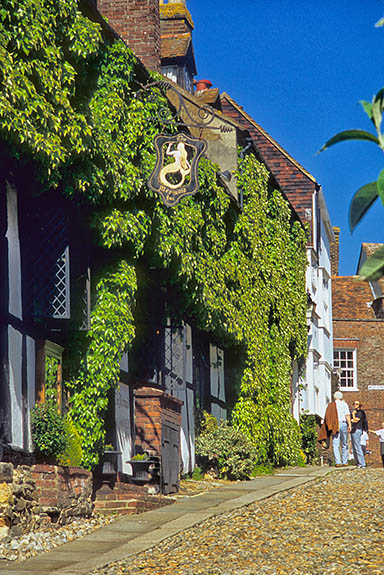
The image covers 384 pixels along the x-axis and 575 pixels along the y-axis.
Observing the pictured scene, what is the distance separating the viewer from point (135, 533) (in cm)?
1057

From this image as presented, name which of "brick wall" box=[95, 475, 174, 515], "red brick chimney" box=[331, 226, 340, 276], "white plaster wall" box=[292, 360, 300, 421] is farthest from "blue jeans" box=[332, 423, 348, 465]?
"red brick chimney" box=[331, 226, 340, 276]

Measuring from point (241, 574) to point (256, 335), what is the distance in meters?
13.6

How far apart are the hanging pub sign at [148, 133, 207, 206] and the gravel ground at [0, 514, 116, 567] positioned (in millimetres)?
4267

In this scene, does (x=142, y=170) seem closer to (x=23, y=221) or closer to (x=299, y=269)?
(x=23, y=221)

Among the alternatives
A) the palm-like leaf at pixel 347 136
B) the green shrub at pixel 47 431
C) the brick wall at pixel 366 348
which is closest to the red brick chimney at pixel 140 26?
the green shrub at pixel 47 431

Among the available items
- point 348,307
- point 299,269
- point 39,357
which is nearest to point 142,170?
point 39,357

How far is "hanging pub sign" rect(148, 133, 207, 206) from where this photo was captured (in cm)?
1277

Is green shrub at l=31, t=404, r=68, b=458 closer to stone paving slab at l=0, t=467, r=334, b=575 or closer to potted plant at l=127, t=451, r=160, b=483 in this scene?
stone paving slab at l=0, t=467, r=334, b=575

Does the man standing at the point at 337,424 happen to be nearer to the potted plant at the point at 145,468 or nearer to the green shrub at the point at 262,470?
the green shrub at the point at 262,470

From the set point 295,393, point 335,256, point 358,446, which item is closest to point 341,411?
point 358,446

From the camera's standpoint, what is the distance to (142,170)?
13.4m

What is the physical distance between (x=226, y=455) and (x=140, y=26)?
8.31 m

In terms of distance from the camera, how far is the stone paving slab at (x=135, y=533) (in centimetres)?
845

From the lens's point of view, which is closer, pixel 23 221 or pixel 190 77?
pixel 23 221
